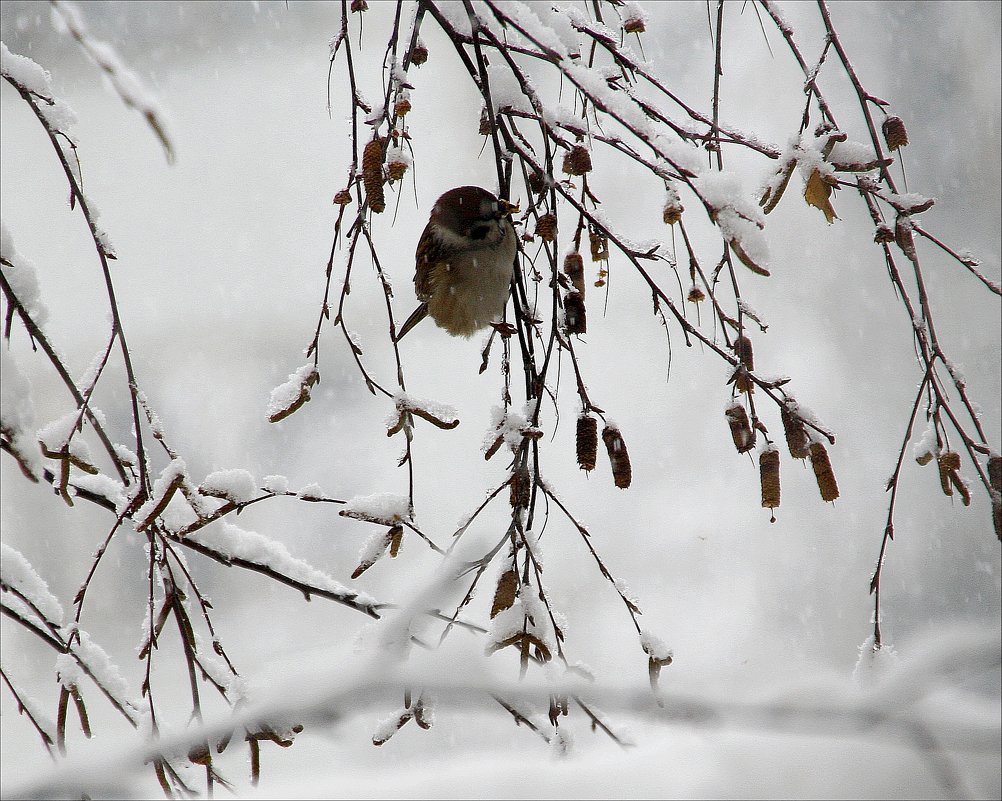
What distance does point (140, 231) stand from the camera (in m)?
4.23

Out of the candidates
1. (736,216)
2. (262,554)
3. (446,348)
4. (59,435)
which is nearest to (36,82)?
(59,435)

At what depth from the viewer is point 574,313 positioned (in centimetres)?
107

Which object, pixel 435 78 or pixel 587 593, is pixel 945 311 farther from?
pixel 435 78

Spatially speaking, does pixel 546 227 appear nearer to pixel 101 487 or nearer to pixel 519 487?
pixel 519 487

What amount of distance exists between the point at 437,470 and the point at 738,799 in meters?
3.52

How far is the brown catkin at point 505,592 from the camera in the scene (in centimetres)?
105

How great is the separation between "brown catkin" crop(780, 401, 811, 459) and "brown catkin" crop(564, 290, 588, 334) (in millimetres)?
278

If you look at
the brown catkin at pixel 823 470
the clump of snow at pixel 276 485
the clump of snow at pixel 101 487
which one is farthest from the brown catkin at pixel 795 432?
the clump of snow at pixel 101 487

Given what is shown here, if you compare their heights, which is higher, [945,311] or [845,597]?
[945,311]

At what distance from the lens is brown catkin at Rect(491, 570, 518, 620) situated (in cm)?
105

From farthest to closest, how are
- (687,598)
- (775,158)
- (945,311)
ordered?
1. (945,311)
2. (687,598)
3. (775,158)

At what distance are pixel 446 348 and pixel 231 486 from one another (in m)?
3.16

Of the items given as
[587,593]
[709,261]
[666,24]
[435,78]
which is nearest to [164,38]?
[435,78]

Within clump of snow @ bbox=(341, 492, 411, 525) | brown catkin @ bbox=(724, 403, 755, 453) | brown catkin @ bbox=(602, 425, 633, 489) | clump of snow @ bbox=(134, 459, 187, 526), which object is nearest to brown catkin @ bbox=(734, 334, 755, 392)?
brown catkin @ bbox=(724, 403, 755, 453)
